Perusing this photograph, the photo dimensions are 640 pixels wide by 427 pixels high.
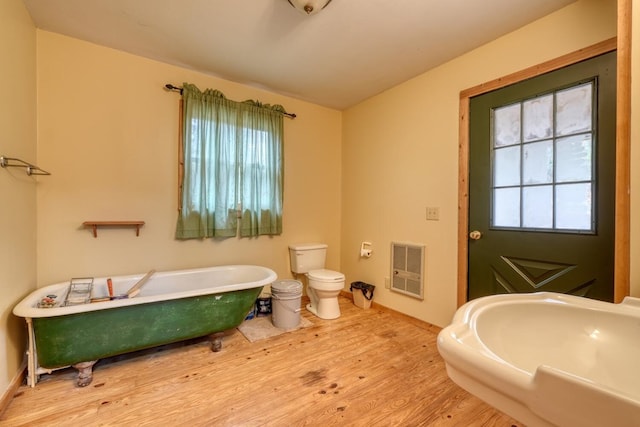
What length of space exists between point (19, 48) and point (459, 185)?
3.32m

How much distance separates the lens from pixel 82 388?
172 cm

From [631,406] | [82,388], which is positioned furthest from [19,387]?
[631,406]

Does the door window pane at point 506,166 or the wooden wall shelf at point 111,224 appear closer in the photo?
the door window pane at point 506,166

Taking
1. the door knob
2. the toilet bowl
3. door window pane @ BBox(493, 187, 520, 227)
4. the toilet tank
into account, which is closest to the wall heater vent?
the door knob

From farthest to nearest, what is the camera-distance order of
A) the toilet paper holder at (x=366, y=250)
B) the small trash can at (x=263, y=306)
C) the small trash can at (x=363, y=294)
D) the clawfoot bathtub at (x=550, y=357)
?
1. the toilet paper holder at (x=366, y=250)
2. the small trash can at (x=363, y=294)
3. the small trash can at (x=263, y=306)
4. the clawfoot bathtub at (x=550, y=357)

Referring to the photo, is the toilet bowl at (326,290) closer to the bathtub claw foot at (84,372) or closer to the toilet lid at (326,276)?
the toilet lid at (326,276)

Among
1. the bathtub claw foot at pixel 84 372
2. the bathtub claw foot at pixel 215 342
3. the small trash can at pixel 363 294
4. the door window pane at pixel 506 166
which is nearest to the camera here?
the bathtub claw foot at pixel 84 372

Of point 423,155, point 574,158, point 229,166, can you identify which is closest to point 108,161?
point 229,166

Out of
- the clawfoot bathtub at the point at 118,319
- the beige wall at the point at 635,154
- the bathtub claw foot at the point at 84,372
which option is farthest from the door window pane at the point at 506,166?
the bathtub claw foot at the point at 84,372

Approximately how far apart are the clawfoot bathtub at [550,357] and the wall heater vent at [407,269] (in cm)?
177

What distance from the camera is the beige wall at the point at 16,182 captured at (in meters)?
1.56

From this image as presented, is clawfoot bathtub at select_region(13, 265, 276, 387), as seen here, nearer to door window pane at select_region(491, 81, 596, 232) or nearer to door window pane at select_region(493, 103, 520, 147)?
door window pane at select_region(491, 81, 596, 232)

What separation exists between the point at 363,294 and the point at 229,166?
2.02 metres

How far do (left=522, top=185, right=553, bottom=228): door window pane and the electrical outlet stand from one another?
67 cm
